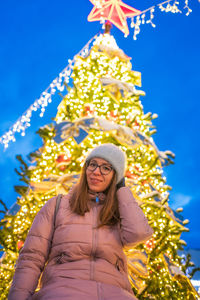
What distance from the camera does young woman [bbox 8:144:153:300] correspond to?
118cm

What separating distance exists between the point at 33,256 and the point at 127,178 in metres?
2.15

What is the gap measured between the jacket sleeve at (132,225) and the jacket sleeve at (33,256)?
1.48 feet

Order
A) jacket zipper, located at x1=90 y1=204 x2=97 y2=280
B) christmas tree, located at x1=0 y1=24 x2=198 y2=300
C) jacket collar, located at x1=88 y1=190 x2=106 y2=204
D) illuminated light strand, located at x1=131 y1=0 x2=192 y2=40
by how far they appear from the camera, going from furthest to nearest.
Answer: illuminated light strand, located at x1=131 y1=0 x2=192 y2=40 → christmas tree, located at x1=0 y1=24 x2=198 y2=300 → jacket collar, located at x1=88 y1=190 x2=106 y2=204 → jacket zipper, located at x1=90 y1=204 x2=97 y2=280

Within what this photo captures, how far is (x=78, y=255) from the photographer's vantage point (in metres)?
1.34

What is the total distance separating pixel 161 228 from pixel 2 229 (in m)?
1.94

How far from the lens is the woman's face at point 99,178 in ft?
5.55

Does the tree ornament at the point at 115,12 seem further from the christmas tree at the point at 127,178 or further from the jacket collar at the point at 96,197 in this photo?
the jacket collar at the point at 96,197

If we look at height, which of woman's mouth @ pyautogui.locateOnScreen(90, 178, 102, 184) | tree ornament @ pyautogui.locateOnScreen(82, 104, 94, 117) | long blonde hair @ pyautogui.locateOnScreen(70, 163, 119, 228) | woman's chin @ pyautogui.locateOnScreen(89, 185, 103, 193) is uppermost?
tree ornament @ pyautogui.locateOnScreen(82, 104, 94, 117)

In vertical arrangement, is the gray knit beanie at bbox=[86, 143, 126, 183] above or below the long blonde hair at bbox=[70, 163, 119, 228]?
above

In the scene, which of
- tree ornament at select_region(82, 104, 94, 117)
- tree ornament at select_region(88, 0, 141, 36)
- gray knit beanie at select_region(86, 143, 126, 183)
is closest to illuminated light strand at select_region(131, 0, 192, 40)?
tree ornament at select_region(88, 0, 141, 36)

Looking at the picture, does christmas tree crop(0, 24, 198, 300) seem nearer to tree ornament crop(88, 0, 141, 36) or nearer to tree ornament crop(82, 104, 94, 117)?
tree ornament crop(82, 104, 94, 117)

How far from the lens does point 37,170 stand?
10.8ft

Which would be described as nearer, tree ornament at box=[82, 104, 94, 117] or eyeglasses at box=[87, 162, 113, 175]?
eyeglasses at box=[87, 162, 113, 175]

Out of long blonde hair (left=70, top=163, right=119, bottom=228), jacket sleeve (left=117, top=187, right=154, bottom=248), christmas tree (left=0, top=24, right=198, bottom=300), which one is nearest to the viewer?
jacket sleeve (left=117, top=187, right=154, bottom=248)
